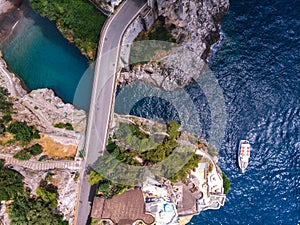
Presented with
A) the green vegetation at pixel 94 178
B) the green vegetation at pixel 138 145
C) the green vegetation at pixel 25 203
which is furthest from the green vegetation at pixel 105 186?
the green vegetation at pixel 25 203

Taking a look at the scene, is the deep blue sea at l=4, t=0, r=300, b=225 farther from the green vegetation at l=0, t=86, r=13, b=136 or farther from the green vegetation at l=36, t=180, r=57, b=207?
the green vegetation at l=36, t=180, r=57, b=207

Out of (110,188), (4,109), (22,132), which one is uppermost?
(4,109)

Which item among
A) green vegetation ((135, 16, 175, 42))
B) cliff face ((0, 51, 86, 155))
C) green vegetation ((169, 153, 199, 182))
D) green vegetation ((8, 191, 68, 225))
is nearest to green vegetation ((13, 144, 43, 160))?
→ cliff face ((0, 51, 86, 155))

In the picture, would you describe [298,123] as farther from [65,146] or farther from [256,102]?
[65,146]

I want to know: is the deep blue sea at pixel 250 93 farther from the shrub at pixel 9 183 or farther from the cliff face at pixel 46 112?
the shrub at pixel 9 183

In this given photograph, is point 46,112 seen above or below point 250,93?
below

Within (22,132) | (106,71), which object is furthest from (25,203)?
(106,71)

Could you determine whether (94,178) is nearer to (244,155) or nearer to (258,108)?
(244,155)
